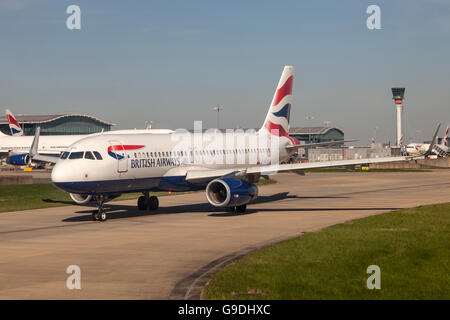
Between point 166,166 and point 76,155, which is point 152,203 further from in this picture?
point 76,155

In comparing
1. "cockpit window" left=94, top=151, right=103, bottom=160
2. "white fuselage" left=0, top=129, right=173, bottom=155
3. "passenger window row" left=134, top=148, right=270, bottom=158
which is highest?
"cockpit window" left=94, top=151, right=103, bottom=160

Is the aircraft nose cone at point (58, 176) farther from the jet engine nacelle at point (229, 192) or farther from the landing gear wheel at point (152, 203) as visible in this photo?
the landing gear wheel at point (152, 203)

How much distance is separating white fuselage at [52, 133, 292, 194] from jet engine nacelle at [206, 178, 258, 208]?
72.6 inches

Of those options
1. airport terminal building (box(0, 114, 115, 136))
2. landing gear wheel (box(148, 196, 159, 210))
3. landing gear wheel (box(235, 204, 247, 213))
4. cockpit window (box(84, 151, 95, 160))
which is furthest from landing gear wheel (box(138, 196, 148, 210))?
airport terminal building (box(0, 114, 115, 136))

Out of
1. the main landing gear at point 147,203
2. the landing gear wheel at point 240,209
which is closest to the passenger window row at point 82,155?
the main landing gear at point 147,203

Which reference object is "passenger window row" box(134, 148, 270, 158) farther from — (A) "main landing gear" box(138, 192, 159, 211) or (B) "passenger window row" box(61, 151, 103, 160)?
(A) "main landing gear" box(138, 192, 159, 211)

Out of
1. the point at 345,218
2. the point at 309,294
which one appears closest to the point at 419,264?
the point at 309,294

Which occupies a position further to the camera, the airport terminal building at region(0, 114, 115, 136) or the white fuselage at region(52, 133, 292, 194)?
the airport terminal building at region(0, 114, 115, 136)

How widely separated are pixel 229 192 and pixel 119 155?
6027 mm

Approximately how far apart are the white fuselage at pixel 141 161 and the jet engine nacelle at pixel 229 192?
184cm

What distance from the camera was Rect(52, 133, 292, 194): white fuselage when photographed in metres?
29.5

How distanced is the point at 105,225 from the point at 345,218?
1215 cm

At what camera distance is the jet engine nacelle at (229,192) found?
1265 inches

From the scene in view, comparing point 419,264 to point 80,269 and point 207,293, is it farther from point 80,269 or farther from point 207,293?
point 80,269
